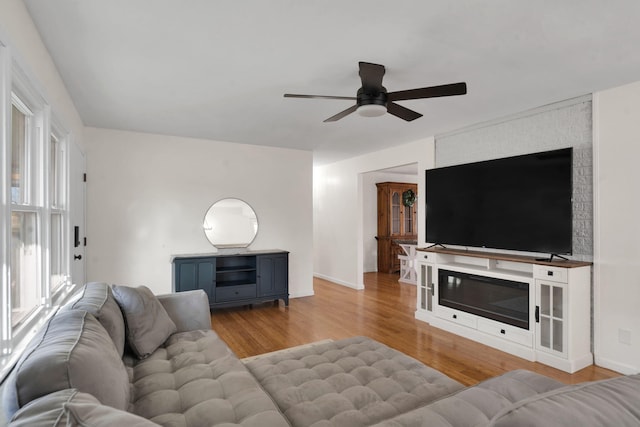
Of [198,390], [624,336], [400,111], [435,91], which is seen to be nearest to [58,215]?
[198,390]

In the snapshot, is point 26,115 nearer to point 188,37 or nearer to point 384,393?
point 188,37

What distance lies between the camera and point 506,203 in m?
3.52

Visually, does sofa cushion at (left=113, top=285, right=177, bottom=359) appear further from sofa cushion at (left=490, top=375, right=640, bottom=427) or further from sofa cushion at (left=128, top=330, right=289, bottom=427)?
sofa cushion at (left=490, top=375, right=640, bottom=427)

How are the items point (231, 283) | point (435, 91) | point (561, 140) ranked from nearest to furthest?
point (435, 91), point (561, 140), point (231, 283)

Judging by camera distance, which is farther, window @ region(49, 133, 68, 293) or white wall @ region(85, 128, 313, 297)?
white wall @ region(85, 128, 313, 297)

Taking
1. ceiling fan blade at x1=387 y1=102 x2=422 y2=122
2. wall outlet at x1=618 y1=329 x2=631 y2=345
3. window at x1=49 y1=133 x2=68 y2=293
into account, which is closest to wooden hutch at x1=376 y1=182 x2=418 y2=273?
wall outlet at x1=618 y1=329 x2=631 y2=345

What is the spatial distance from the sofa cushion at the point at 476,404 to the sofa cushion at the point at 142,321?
61.4 inches

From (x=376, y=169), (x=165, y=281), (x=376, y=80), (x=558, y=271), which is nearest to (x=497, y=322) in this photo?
(x=558, y=271)

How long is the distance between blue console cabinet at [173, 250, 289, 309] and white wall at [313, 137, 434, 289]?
65.7 inches

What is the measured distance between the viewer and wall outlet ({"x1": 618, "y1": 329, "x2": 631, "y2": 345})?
9.27 ft

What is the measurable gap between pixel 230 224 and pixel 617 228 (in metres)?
4.56

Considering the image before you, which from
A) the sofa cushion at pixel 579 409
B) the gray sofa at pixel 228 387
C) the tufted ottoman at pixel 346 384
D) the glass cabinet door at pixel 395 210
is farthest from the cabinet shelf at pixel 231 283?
the sofa cushion at pixel 579 409

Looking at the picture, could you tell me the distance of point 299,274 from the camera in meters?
5.68

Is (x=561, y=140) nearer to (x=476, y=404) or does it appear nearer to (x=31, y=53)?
(x=476, y=404)
